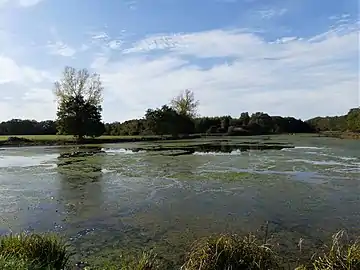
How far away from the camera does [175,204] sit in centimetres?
984

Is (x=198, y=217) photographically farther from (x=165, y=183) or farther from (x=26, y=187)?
(x=26, y=187)

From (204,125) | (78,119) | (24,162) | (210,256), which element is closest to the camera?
(210,256)

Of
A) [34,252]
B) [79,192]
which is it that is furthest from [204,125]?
[34,252]

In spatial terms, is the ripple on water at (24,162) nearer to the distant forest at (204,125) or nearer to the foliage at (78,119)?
the foliage at (78,119)

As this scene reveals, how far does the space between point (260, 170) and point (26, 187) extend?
928 cm

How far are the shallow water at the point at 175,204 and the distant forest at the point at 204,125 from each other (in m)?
34.3

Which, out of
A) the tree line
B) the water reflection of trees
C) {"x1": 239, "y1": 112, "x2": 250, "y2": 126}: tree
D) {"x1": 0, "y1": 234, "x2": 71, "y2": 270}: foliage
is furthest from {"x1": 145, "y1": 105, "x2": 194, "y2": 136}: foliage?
{"x1": 0, "y1": 234, "x2": 71, "y2": 270}: foliage

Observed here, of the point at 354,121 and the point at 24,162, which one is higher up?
the point at 354,121

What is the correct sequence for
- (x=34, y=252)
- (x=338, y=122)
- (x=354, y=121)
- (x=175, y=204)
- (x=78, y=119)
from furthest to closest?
(x=338, y=122), (x=354, y=121), (x=78, y=119), (x=175, y=204), (x=34, y=252)

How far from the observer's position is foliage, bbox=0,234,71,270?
4.36 m

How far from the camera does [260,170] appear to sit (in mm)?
16562

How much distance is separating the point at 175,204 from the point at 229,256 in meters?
5.41

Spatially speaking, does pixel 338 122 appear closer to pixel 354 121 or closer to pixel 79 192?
pixel 354 121

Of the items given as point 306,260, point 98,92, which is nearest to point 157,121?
point 98,92
